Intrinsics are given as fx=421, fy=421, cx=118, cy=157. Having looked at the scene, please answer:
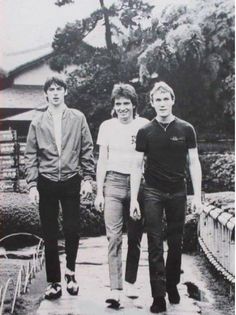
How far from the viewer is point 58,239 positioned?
163cm

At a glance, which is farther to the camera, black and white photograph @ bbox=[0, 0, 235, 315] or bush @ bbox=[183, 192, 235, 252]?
bush @ bbox=[183, 192, 235, 252]

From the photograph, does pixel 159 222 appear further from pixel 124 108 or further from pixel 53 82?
pixel 53 82

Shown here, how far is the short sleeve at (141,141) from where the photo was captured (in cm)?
150

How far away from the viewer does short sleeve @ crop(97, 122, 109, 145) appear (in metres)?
1.57

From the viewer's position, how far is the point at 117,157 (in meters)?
1.54

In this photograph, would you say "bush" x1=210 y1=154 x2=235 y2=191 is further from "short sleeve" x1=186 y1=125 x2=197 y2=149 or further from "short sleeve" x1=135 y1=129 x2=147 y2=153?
"short sleeve" x1=135 y1=129 x2=147 y2=153

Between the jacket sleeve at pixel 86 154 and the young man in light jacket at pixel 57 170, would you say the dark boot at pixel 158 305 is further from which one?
the jacket sleeve at pixel 86 154

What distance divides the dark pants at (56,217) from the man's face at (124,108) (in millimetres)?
285

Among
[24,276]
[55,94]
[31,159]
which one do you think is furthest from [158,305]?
[55,94]

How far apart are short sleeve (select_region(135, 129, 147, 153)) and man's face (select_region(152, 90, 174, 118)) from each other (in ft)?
0.31

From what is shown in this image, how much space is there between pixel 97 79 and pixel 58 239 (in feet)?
2.20

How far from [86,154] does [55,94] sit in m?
0.26

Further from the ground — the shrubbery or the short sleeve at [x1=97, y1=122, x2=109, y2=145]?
the short sleeve at [x1=97, y1=122, x2=109, y2=145]

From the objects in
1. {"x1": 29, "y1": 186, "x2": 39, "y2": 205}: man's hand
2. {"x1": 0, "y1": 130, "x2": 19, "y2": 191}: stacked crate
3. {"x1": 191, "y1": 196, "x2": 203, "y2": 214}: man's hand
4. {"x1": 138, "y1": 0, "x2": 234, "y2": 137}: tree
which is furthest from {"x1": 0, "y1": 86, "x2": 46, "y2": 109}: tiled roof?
{"x1": 191, "y1": 196, "x2": 203, "y2": 214}: man's hand
